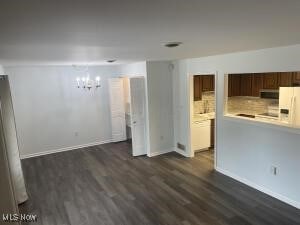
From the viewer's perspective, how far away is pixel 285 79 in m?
4.77

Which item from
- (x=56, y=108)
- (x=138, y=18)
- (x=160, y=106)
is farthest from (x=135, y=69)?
(x=138, y=18)

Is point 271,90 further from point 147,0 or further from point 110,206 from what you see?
point 147,0

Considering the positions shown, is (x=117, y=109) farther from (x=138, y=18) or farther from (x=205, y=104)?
(x=138, y=18)

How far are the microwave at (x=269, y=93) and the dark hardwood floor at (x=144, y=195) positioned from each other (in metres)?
1.97

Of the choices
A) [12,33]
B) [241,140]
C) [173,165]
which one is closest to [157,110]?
[173,165]

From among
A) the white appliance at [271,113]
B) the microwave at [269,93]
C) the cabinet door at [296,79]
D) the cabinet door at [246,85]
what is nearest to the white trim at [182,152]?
the white appliance at [271,113]

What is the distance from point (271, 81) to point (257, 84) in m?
0.43

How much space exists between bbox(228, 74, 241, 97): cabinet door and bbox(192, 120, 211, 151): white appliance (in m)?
1.02

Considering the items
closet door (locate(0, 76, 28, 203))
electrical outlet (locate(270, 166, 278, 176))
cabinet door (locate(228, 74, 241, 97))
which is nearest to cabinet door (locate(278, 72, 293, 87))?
cabinet door (locate(228, 74, 241, 97))

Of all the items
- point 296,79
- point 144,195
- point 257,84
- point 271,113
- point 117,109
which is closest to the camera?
point 144,195

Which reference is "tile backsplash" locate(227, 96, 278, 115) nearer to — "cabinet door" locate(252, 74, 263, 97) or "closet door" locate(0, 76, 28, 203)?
"cabinet door" locate(252, 74, 263, 97)

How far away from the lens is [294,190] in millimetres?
3490

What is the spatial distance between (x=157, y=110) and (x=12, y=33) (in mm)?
4260

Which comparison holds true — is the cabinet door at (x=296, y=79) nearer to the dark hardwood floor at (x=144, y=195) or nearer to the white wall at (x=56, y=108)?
the dark hardwood floor at (x=144, y=195)
